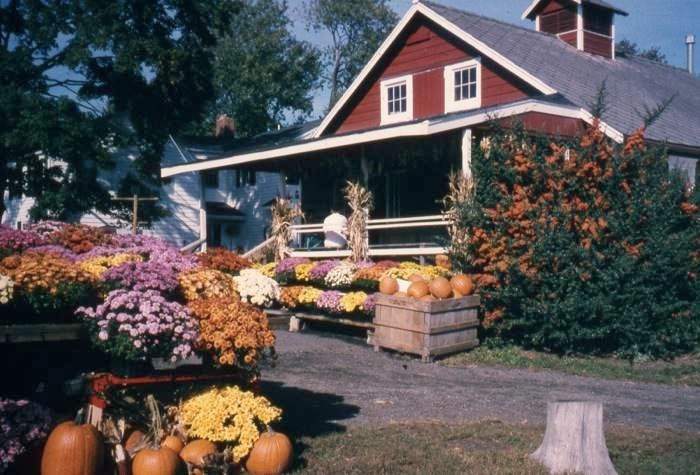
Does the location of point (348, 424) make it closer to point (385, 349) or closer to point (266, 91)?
point (385, 349)

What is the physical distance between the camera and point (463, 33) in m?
19.4

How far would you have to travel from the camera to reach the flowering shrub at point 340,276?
1378cm

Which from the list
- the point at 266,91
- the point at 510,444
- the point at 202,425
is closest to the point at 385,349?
the point at 510,444

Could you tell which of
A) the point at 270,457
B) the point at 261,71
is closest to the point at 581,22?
the point at 270,457

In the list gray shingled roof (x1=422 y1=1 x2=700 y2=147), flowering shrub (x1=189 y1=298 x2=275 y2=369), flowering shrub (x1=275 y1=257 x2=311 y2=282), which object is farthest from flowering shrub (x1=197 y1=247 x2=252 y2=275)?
gray shingled roof (x1=422 y1=1 x2=700 y2=147)

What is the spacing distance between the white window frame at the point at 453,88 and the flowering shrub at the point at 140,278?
14.4 metres

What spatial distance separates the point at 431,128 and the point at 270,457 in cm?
875

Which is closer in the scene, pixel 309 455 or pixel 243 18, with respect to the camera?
pixel 309 455

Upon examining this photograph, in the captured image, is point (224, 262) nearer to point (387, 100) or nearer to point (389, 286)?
point (389, 286)

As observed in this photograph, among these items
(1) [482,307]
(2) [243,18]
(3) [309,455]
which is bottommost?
(3) [309,455]

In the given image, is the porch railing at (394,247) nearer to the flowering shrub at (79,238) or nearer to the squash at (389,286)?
the squash at (389,286)

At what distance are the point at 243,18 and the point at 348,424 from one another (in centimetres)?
4890

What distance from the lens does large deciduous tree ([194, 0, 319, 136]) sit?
168 ft

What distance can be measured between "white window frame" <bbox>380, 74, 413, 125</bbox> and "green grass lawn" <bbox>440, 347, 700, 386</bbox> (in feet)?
35.3
